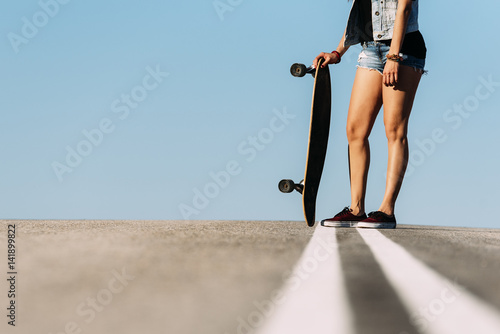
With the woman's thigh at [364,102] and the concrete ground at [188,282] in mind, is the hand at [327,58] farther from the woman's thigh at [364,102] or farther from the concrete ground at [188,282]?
the concrete ground at [188,282]

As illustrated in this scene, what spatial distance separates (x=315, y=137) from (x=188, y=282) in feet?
11.4

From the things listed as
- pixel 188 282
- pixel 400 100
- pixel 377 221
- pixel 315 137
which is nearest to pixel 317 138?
pixel 315 137

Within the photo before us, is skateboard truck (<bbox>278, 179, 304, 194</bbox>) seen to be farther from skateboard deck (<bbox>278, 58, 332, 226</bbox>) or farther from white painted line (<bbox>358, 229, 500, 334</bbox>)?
white painted line (<bbox>358, 229, 500, 334</bbox>)

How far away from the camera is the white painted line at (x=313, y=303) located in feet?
5.25

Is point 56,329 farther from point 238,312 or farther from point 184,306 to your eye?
point 238,312

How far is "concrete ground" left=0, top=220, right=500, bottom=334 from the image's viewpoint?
168cm

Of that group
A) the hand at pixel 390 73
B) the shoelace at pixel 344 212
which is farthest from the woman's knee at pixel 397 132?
the shoelace at pixel 344 212

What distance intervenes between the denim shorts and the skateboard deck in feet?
1.30

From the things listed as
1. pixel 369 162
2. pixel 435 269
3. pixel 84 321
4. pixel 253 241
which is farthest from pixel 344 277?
pixel 369 162

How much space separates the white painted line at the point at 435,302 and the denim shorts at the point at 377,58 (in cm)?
296

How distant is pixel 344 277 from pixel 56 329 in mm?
1091

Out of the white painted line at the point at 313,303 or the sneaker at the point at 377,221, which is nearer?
the white painted line at the point at 313,303

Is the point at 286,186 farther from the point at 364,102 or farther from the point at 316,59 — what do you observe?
the point at 316,59

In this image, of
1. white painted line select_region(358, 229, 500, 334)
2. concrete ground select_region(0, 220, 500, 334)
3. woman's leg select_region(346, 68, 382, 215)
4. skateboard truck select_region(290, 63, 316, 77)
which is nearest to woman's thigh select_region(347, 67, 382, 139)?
woman's leg select_region(346, 68, 382, 215)
